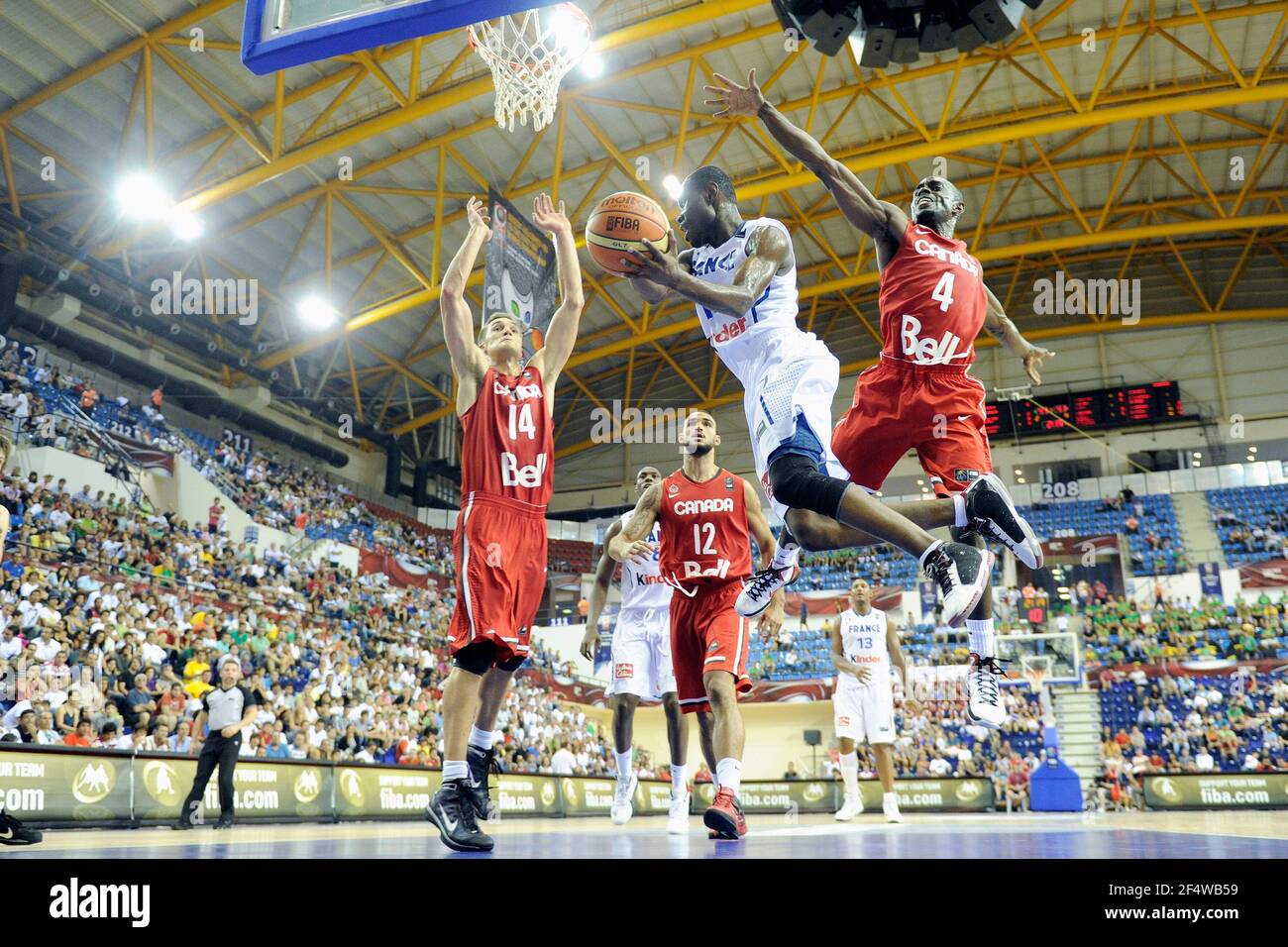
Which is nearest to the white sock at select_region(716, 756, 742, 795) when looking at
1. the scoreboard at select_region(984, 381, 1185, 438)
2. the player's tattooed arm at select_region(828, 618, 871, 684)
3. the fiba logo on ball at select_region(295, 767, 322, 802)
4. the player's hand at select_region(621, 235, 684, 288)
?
the player's hand at select_region(621, 235, 684, 288)

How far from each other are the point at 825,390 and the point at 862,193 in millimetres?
1138

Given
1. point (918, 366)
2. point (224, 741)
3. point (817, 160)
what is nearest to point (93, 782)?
point (224, 741)

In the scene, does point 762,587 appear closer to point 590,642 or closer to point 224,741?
point 590,642

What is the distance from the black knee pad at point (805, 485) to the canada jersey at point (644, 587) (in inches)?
163

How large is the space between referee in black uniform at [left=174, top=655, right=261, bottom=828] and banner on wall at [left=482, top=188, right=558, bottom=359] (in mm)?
7526

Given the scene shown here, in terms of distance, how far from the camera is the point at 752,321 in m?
4.96

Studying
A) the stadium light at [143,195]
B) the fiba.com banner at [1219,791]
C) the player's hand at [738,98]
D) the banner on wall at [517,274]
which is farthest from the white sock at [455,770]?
the stadium light at [143,195]

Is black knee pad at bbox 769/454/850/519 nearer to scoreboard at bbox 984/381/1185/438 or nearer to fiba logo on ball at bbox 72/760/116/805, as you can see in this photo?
fiba logo on ball at bbox 72/760/116/805

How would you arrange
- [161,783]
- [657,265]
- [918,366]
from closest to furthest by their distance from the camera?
[657,265] → [918,366] → [161,783]

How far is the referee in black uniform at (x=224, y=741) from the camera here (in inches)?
360

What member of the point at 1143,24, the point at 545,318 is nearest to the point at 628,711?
the point at 545,318

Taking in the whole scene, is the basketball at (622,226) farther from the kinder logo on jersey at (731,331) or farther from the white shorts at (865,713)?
the white shorts at (865,713)

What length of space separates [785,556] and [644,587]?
11.9 feet

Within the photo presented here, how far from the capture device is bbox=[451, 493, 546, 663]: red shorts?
14.5 feet
